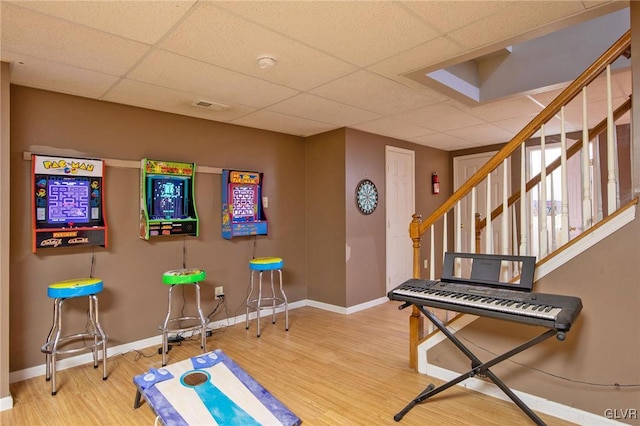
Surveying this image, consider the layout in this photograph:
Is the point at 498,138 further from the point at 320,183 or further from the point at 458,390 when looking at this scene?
the point at 458,390

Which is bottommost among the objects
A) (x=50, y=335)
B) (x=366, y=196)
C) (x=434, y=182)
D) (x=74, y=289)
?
(x=50, y=335)

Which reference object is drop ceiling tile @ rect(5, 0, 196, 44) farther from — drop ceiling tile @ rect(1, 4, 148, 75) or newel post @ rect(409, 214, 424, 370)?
newel post @ rect(409, 214, 424, 370)

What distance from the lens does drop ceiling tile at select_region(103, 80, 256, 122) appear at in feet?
9.87

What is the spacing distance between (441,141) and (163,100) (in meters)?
4.10

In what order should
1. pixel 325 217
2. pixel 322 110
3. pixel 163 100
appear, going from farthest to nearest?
pixel 325 217, pixel 322 110, pixel 163 100

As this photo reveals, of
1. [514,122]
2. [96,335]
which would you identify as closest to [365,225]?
[514,122]

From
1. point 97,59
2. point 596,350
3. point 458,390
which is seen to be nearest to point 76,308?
point 97,59

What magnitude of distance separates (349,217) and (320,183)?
2.21ft

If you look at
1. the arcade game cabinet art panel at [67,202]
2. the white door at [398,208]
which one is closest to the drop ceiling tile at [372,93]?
the white door at [398,208]

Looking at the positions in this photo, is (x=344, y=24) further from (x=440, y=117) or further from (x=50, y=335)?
(x=50, y=335)

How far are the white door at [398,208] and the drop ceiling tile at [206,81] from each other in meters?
2.47

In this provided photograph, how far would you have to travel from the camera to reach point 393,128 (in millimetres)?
4633

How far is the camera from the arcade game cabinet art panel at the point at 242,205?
4.07 m

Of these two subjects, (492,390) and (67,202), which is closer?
(492,390)
